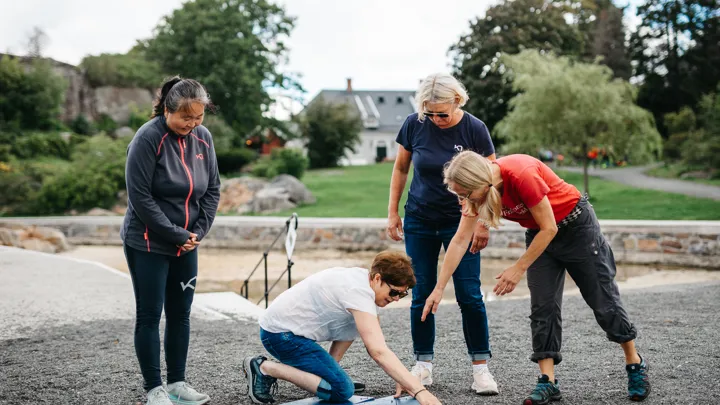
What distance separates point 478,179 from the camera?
3.39 m

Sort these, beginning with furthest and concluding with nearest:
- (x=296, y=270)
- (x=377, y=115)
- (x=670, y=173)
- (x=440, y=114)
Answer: (x=377, y=115) → (x=670, y=173) → (x=296, y=270) → (x=440, y=114)

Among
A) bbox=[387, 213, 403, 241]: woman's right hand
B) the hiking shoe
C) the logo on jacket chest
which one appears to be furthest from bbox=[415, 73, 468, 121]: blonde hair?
the hiking shoe

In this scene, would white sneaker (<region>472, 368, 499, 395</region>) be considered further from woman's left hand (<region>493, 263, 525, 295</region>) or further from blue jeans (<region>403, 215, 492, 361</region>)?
woman's left hand (<region>493, 263, 525, 295</region>)

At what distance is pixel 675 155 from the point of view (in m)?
30.0

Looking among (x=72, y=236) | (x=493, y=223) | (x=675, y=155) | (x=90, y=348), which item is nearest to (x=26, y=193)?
(x=72, y=236)

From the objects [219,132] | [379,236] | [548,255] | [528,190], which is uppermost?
[219,132]

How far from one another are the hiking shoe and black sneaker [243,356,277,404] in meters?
0.25

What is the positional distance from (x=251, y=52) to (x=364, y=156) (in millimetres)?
22010

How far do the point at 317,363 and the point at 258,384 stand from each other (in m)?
0.38

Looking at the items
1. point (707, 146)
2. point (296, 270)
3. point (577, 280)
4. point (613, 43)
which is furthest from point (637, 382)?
point (613, 43)

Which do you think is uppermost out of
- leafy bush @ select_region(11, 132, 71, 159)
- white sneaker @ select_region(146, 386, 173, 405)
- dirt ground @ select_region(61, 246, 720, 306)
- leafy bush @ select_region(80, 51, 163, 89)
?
leafy bush @ select_region(80, 51, 163, 89)

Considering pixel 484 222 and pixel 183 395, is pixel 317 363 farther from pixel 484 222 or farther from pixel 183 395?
pixel 484 222

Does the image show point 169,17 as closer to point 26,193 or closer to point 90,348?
point 26,193

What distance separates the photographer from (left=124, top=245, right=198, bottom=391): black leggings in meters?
3.61
